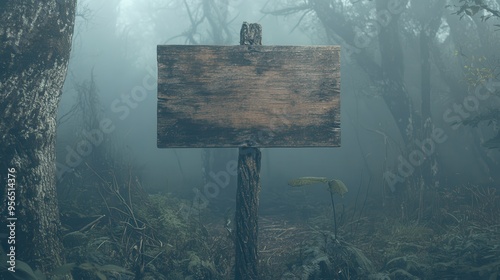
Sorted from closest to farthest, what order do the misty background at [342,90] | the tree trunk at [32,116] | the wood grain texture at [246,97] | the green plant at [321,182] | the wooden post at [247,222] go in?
the wood grain texture at [246,97], the tree trunk at [32,116], the wooden post at [247,222], the green plant at [321,182], the misty background at [342,90]

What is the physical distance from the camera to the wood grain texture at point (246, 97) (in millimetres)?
3582

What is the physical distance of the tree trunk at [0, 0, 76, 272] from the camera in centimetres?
374

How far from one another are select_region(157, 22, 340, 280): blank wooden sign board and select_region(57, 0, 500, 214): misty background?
15.0 feet

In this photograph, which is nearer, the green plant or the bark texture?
the bark texture

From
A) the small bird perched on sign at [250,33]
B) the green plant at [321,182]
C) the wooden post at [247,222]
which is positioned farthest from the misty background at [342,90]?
the small bird perched on sign at [250,33]

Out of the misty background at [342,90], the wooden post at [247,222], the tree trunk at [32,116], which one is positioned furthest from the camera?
the misty background at [342,90]

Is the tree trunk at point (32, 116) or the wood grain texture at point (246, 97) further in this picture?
the tree trunk at point (32, 116)

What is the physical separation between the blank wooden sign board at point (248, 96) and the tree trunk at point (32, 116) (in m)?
1.20

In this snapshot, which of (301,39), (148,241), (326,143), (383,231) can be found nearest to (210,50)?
(326,143)

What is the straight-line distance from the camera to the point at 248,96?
3604 mm

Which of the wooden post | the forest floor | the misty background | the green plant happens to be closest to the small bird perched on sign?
the wooden post

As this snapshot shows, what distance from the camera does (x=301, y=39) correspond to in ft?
67.4

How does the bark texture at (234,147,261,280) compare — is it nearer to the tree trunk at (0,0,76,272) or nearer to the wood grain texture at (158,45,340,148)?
the wood grain texture at (158,45,340,148)

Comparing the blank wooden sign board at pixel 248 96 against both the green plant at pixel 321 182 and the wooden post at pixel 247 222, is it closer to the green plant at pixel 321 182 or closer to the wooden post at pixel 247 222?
the wooden post at pixel 247 222
